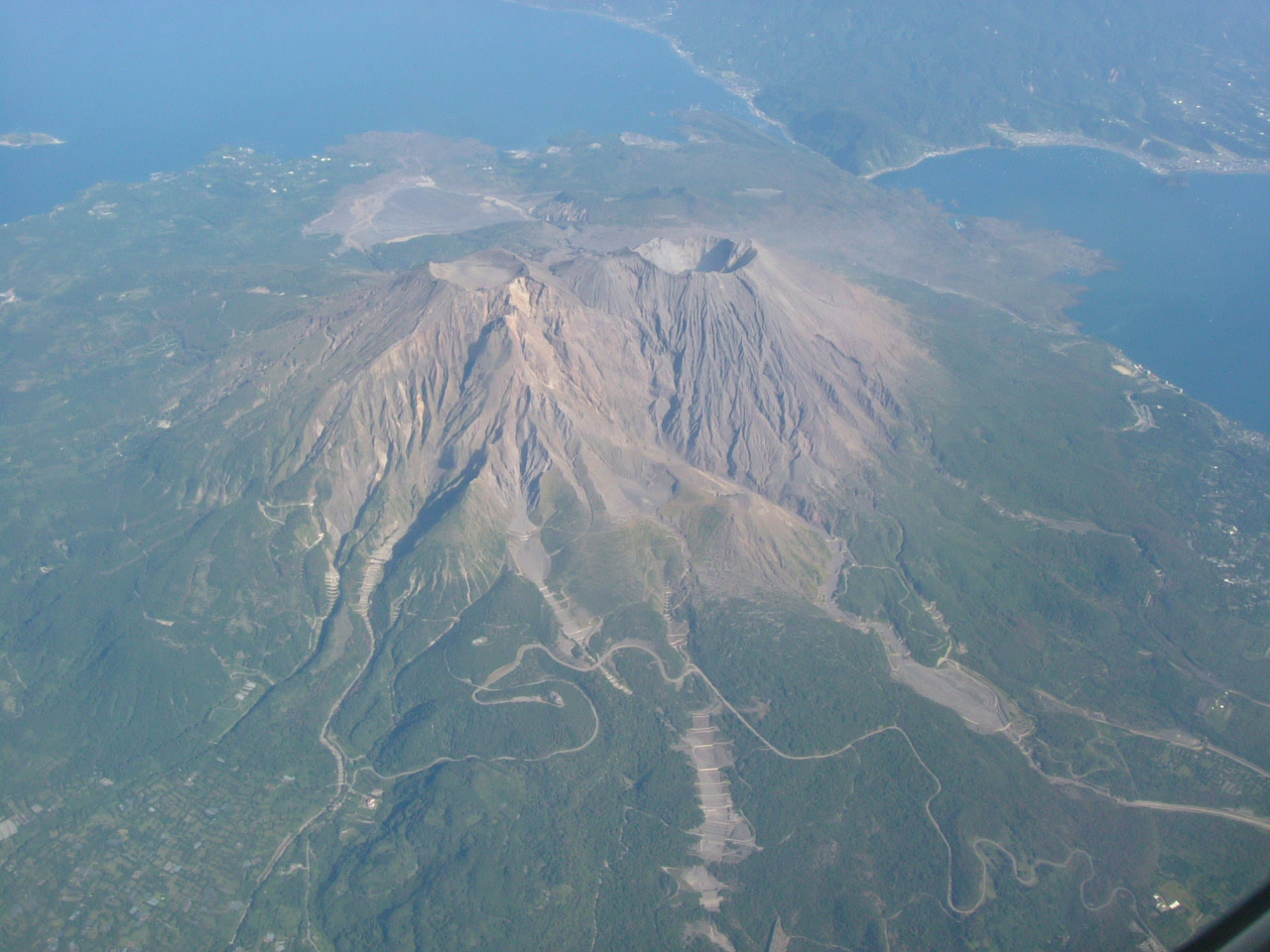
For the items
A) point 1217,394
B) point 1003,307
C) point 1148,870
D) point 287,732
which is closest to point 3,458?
point 287,732

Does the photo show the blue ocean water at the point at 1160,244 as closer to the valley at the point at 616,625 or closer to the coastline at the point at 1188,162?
the coastline at the point at 1188,162

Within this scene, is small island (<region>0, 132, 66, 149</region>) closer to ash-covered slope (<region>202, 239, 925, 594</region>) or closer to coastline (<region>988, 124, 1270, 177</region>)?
ash-covered slope (<region>202, 239, 925, 594</region>)

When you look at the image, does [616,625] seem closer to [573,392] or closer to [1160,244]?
[573,392]

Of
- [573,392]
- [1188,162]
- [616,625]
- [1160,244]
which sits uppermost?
[573,392]

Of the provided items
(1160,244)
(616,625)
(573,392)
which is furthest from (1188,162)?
(616,625)

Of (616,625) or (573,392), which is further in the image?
(573,392)

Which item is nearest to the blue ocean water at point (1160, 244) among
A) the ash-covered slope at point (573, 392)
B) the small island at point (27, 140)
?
the ash-covered slope at point (573, 392)

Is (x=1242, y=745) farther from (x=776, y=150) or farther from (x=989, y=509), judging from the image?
(x=776, y=150)
